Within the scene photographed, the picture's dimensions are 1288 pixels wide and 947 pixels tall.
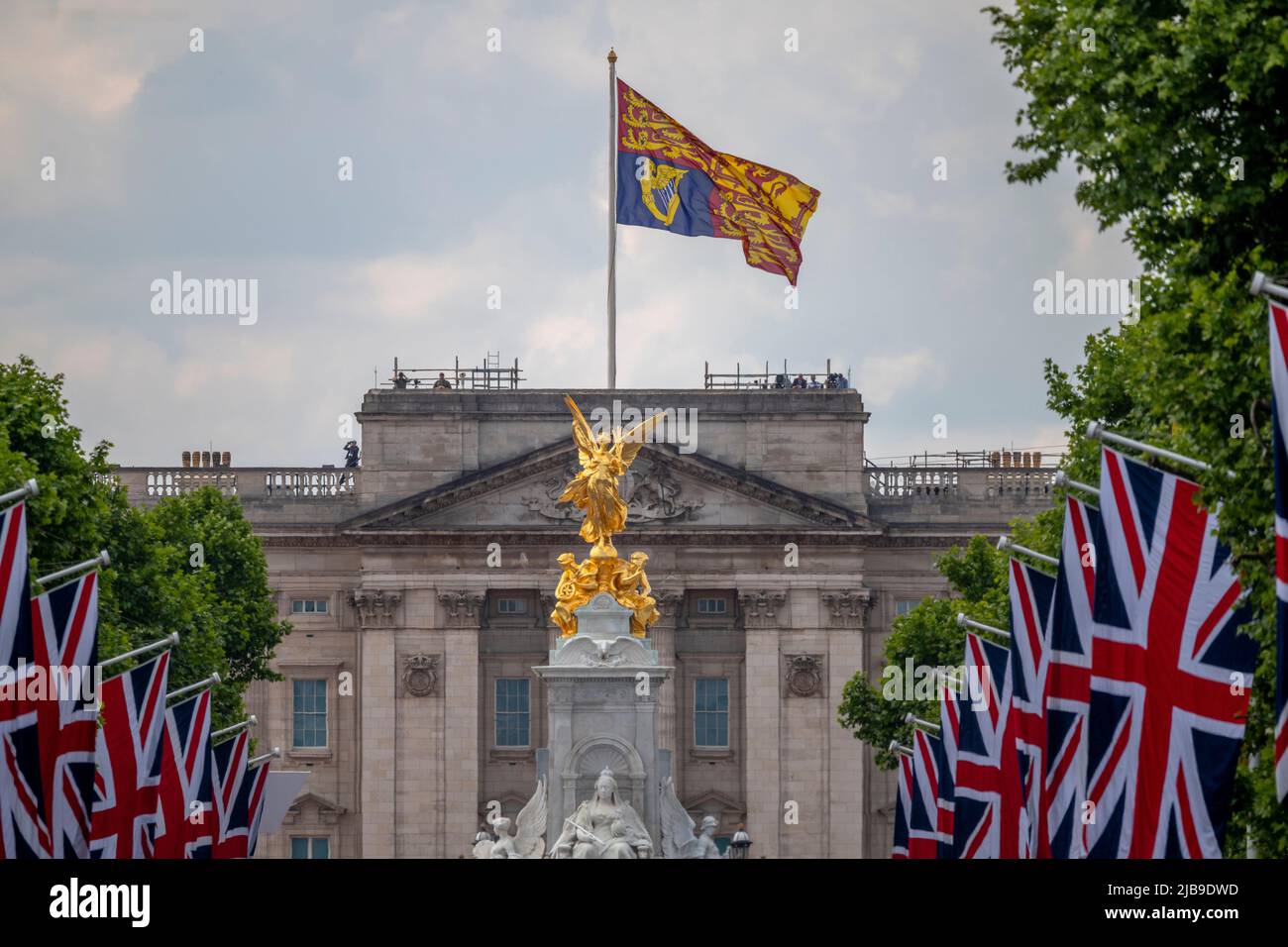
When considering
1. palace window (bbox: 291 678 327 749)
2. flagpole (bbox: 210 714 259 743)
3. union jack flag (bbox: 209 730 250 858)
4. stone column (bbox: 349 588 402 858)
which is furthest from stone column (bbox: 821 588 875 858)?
union jack flag (bbox: 209 730 250 858)

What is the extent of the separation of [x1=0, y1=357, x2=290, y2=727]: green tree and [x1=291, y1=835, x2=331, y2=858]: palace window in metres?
18.9

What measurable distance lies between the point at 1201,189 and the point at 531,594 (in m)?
72.9

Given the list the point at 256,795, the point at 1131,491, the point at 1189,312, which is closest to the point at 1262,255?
the point at 1189,312

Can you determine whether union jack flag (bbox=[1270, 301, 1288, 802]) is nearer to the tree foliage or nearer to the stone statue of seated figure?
the tree foliage

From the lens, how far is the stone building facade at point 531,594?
112 m

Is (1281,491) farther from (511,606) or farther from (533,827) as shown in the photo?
(511,606)

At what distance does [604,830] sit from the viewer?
6662 centimetres

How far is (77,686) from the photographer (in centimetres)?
4522

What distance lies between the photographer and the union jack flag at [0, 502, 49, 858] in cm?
4169

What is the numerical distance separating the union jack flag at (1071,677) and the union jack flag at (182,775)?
18.8 meters

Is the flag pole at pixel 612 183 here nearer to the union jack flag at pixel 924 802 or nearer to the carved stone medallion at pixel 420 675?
the union jack flag at pixel 924 802

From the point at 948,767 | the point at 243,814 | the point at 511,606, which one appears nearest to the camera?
the point at 948,767

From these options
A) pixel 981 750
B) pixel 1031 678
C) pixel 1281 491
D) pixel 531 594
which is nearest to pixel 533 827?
pixel 981 750
